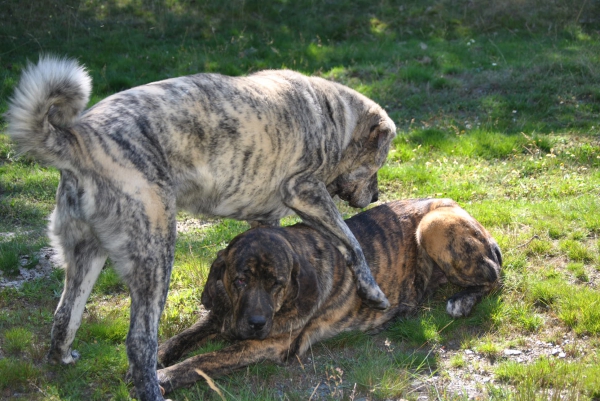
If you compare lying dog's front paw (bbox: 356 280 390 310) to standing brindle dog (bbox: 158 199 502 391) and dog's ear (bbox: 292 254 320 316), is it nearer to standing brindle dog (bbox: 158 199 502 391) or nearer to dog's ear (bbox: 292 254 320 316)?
standing brindle dog (bbox: 158 199 502 391)

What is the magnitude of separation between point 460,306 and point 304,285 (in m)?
1.25

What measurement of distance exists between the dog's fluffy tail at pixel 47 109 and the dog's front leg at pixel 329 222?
192cm

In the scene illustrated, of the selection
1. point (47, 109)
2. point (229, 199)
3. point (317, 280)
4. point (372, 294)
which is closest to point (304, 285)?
point (317, 280)

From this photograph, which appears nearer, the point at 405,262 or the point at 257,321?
the point at 257,321

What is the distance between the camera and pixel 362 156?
631cm

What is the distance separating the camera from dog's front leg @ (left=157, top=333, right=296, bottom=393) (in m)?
4.61

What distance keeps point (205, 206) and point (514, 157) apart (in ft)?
15.5

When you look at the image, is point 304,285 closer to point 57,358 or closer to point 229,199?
point 229,199

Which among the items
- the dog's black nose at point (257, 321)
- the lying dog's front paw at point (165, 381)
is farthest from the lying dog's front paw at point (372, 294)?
the lying dog's front paw at point (165, 381)

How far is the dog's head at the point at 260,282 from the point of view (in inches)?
183

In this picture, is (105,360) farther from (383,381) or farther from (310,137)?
(310,137)

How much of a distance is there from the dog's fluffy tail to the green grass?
4.96 feet

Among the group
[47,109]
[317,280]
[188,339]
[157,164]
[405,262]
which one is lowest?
[188,339]

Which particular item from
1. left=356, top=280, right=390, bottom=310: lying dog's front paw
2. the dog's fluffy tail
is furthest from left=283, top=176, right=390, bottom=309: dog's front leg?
the dog's fluffy tail
